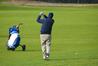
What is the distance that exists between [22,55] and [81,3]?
71.5 m

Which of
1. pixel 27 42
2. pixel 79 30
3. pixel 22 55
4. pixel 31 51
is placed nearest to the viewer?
pixel 22 55

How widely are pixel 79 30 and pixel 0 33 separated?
562 cm

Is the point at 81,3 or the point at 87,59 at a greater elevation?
the point at 87,59

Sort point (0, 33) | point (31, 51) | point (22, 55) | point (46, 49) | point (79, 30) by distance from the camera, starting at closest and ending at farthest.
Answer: point (46, 49) → point (22, 55) → point (31, 51) → point (0, 33) → point (79, 30)

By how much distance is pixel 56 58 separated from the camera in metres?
22.3

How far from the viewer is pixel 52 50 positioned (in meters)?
25.8

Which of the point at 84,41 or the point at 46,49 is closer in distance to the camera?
the point at 46,49

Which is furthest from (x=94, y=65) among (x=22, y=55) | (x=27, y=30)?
(x=27, y=30)

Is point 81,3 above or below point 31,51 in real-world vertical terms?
below

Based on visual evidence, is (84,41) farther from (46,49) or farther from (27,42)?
(46,49)

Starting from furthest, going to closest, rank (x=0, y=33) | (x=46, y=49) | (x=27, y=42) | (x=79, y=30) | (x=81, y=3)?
(x=81, y=3), (x=79, y=30), (x=0, y=33), (x=27, y=42), (x=46, y=49)

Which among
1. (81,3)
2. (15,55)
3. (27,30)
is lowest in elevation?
(81,3)

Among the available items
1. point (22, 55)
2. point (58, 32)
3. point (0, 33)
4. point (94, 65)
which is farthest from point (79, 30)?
point (94, 65)

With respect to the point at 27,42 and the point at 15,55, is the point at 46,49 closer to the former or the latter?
the point at 15,55
